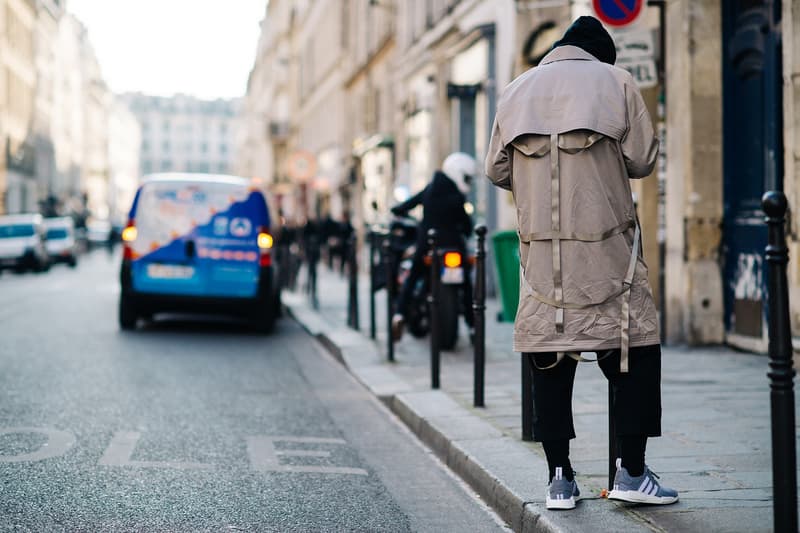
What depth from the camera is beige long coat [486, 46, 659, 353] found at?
471 cm

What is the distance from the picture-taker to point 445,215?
11.9 metres

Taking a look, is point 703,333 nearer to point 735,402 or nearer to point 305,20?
point 735,402

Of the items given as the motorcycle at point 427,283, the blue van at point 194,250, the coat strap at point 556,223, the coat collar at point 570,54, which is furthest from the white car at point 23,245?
the coat strap at point 556,223

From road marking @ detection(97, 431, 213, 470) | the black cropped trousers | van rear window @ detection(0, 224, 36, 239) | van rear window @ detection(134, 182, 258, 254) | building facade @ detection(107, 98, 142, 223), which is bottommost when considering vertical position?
road marking @ detection(97, 431, 213, 470)

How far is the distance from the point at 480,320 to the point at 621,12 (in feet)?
11.8

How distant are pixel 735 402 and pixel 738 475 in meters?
2.49

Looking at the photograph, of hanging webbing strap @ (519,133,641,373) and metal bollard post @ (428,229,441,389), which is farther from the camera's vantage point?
metal bollard post @ (428,229,441,389)

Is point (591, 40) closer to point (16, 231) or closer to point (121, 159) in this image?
point (16, 231)

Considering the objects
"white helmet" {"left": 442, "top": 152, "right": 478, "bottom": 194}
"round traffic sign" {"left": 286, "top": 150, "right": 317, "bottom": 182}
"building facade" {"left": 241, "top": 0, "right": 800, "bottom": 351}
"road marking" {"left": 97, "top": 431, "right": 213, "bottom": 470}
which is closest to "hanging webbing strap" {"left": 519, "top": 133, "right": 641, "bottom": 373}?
"road marking" {"left": 97, "top": 431, "right": 213, "bottom": 470}

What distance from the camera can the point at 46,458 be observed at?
6.52 m

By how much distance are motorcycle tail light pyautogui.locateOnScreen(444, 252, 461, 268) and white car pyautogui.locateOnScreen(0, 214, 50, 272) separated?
94.0 ft

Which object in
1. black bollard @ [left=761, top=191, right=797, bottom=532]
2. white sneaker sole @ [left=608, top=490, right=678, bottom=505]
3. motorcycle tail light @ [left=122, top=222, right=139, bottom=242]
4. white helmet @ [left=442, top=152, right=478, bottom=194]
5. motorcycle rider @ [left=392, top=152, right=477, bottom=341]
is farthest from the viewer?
motorcycle tail light @ [left=122, top=222, right=139, bottom=242]

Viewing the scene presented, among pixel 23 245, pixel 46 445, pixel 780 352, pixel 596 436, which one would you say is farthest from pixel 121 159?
pixel 780 352

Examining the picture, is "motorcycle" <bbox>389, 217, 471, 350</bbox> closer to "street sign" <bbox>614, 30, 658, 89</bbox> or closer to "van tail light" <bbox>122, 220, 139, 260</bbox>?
"street sign" <bbox>614, 30, 658, 89</bbox>
